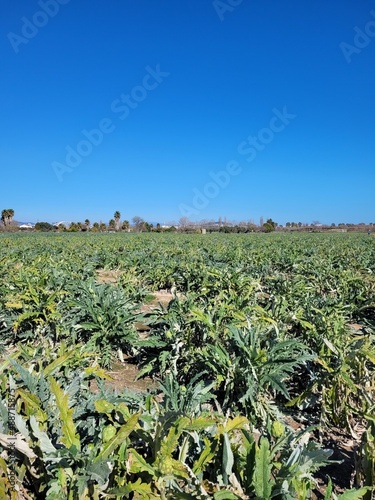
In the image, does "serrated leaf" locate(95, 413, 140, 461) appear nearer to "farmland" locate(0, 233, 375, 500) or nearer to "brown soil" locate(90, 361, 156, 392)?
"farmland" locate(0, 233, 375, 500)

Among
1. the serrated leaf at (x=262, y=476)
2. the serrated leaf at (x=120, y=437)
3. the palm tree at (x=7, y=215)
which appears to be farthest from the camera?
the palm tree at (x=7, y=215)

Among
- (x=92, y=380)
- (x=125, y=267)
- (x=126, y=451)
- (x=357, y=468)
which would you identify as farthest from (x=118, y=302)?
(x=125, y=267)

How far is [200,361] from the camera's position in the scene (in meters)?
3.05

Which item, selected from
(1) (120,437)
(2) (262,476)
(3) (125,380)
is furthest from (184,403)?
(3) (125,380)

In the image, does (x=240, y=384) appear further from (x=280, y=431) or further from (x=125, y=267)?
(x=125, y=267)

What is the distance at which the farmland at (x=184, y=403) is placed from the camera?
55.8 inches

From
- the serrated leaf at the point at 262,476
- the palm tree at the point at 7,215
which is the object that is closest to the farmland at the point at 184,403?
the serrated leaf at the point at 262,476

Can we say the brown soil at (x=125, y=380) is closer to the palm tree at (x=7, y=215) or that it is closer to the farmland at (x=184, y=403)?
the farmland at (x=184, y=403)

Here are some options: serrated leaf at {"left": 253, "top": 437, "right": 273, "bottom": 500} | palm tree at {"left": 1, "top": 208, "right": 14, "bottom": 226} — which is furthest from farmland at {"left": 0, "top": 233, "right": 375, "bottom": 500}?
palm tree at {"left": 1, "top": 208, "right": 14, "bottom": 226}

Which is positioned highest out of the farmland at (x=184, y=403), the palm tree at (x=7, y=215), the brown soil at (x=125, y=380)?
the palm tree at (x=7, y=215)

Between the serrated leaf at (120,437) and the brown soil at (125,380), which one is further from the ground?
the serrated leaf at (120,437)

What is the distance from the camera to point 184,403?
2.03 metres

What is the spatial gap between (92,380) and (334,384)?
86.4 inches

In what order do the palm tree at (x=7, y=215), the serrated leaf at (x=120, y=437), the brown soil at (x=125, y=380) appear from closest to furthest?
the serrated leaf at (x=120, y=437)
the brown soil at (x=125, y=380)
the palm tree at (x=7, y=215)
